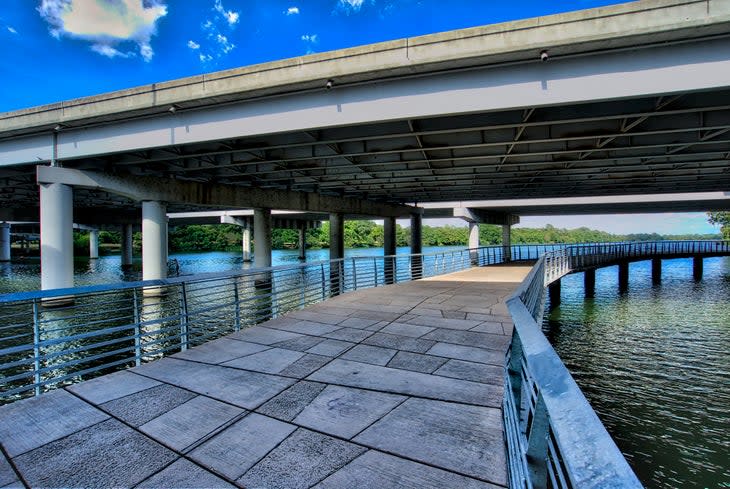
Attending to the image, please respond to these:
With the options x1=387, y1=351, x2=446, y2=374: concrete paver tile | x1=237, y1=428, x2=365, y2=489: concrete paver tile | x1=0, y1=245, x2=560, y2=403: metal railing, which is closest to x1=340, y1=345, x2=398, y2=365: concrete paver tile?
x1=387, y1=351, x2=446, y2=374: concrete paver tile

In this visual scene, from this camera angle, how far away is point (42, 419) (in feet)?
13.1

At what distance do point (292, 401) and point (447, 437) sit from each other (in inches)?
70.8

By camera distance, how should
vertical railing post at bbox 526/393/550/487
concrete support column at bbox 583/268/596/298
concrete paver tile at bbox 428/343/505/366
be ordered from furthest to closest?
concrete support column at bbox 583/268/596/298 < concrete paver tile at bbox 428/343/505/366 < vertical railing post at bbox 526/393/550/487

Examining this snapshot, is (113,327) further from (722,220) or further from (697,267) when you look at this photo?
(722,220)

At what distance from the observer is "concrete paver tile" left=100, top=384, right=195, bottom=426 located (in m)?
4.05

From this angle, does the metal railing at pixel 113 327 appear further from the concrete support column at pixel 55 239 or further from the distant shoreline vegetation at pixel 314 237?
the distant shoreline vegetation at pixel 314 237

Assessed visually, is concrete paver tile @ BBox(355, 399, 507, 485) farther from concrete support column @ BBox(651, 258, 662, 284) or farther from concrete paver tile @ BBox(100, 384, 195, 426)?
concrete support column @ BBox(651, 258, 662, 284)

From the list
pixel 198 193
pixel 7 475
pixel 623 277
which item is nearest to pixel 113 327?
pixel 7 475

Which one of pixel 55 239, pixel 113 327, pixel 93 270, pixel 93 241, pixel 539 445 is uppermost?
pixel 55 239

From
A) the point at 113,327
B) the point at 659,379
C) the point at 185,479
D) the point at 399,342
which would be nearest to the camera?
the point at 185,479

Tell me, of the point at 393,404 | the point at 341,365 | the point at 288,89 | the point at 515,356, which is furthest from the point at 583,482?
the point at 288,89

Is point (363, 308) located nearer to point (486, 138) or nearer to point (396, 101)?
point (396, 101)

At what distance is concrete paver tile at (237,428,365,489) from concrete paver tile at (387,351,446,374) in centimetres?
209

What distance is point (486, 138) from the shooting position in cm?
1391
